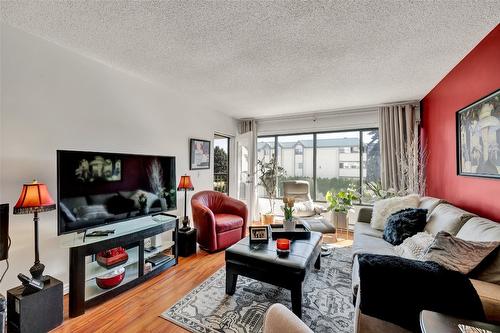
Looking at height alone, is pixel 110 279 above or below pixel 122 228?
below

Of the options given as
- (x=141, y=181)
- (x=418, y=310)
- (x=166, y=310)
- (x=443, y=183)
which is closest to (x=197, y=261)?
(x=166, y=310)

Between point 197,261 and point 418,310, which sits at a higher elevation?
point 418,310

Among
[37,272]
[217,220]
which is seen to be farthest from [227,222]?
[37,272]

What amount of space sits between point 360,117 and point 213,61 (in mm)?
3169

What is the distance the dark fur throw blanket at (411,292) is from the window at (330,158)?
10.9 feet

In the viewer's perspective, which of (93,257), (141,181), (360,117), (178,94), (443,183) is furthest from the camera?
(360,117)

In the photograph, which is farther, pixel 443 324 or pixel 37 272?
pixel 37 272

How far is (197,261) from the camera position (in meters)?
2.94

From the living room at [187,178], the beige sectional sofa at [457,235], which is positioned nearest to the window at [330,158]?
the living room at [187,178]

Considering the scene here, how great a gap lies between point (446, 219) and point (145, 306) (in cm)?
283

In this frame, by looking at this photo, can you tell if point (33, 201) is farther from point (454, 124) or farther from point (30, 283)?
point (454, 124)

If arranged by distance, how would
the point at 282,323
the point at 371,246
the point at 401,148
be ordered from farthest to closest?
the point at 401,148
the point at 371,246
the point at 282,323

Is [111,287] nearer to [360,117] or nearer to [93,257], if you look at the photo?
[93,257]

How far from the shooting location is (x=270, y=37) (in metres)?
1.95
